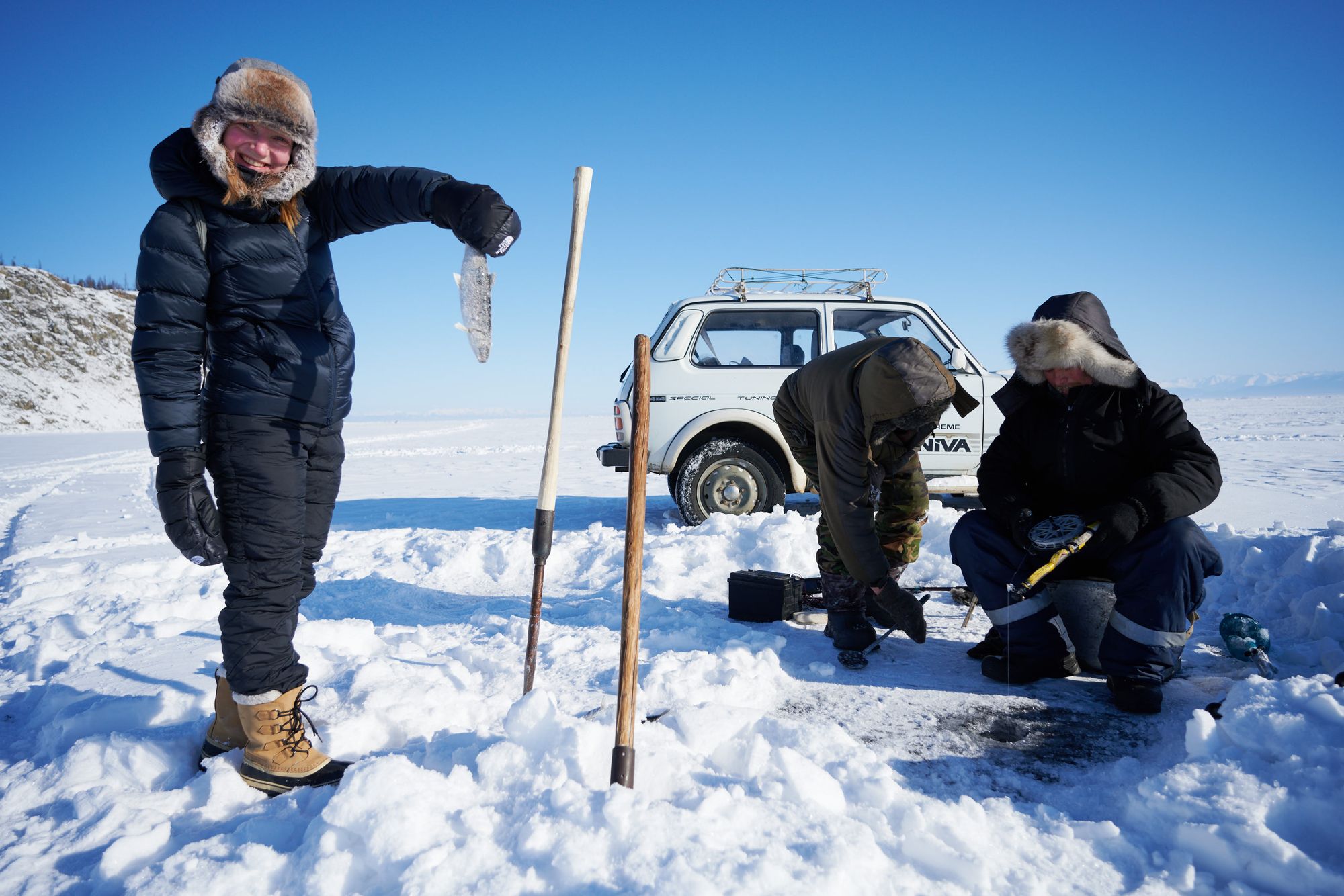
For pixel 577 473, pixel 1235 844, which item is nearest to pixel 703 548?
pixel 1235 844

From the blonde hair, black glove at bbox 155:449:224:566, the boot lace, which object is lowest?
the boot lace

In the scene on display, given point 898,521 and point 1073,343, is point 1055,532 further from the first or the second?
point 898,521

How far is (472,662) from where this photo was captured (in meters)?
3.11

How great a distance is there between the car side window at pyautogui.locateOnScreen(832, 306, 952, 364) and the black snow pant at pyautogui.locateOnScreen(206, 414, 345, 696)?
4972 millimetres

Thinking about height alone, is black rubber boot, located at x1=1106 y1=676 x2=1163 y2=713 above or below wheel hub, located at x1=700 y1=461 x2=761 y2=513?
below

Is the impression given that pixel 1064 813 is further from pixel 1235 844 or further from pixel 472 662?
pixel 472 662

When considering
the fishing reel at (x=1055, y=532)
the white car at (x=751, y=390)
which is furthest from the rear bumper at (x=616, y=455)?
the fishing reel at (x=1055, y=532)

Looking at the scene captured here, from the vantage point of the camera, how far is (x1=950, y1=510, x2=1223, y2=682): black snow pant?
2633mm

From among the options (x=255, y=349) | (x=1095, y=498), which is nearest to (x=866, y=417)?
(x=1095, y=498)

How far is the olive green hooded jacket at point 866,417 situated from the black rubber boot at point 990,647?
60cm

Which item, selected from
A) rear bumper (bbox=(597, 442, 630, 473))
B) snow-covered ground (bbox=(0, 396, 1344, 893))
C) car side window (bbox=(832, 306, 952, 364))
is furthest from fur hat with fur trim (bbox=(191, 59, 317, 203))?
car side window (bbox=(832, 306, 952, 364))

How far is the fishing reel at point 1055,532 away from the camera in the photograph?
2773 mm

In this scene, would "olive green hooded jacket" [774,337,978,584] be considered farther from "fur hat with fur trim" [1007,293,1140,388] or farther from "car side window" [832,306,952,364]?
"car side window" [832,306,952,364]

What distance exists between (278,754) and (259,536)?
62cm
